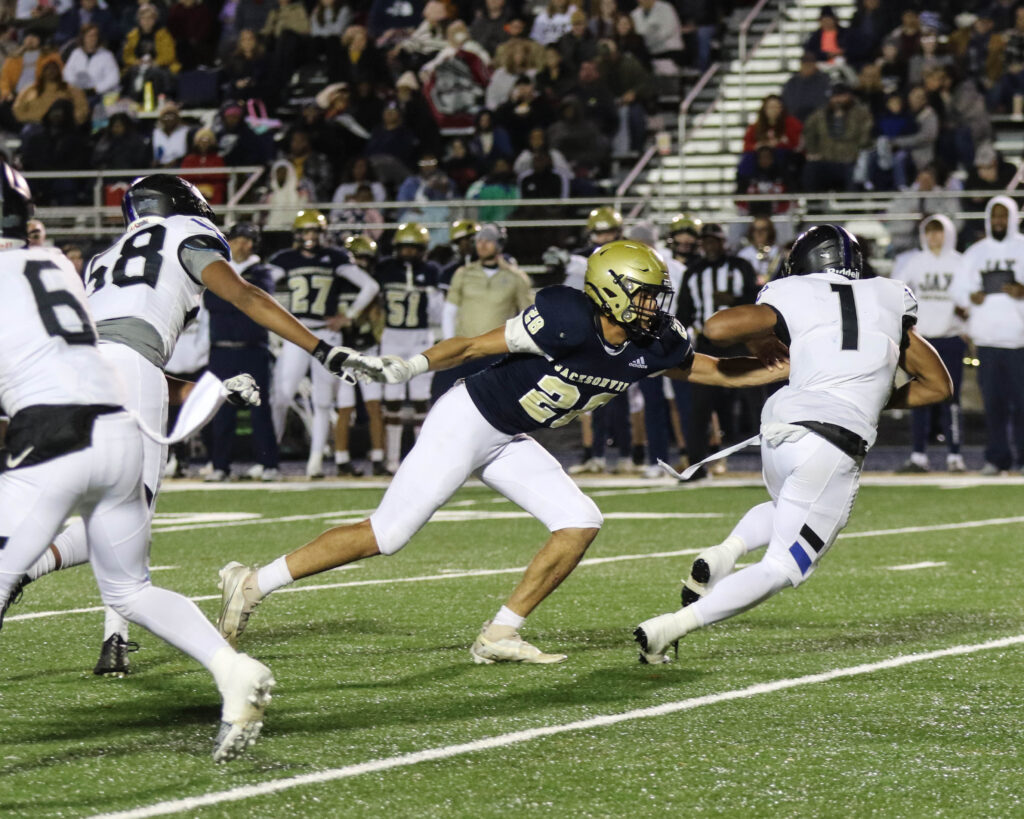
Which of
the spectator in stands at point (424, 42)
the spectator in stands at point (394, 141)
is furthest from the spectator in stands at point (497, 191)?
the spectator in stands at point (424, 42)

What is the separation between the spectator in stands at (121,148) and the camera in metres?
19.4

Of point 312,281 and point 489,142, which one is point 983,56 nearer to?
point 489,142

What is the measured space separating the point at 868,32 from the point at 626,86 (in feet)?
8.60

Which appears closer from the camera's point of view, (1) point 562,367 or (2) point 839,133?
(1) point 562,367

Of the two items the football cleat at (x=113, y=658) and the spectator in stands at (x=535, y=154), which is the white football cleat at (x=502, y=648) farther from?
the spectator in stands at (x=535, y=154)

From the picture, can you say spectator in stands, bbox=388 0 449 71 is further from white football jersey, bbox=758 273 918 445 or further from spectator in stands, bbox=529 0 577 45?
white football jersey, bbox=758 273 918 445

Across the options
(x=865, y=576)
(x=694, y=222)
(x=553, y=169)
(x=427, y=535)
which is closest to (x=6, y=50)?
(x=553, y=169)

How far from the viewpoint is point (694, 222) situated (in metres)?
13.9

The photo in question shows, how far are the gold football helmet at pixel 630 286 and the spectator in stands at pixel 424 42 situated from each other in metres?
14.4

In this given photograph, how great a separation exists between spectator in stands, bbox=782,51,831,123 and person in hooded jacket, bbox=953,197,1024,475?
15.9ft

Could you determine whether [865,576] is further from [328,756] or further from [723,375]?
[328,756]

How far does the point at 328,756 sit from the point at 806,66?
582 inches

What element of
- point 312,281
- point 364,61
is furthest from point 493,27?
point 312,281

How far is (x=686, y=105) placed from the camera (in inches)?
744
